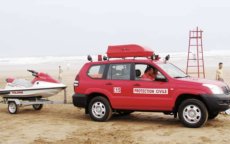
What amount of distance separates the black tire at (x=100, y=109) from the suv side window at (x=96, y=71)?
574 millimetres

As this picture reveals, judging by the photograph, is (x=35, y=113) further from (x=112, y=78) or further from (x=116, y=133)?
(x=116, y=133)

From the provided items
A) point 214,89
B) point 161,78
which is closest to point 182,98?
point 161,78

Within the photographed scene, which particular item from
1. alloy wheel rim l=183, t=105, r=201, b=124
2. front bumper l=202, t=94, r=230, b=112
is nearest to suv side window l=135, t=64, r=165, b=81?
alloy wheel rim l=183, t=105, r=201, b=124

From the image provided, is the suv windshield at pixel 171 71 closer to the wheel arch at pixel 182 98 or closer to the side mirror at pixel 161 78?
the side mirror at pixel 161 78

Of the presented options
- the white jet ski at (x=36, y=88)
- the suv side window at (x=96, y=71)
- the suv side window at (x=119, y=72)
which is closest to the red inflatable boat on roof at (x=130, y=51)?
the suv side window at (x=119, y=72)

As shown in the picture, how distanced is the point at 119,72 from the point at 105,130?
6.08 ft

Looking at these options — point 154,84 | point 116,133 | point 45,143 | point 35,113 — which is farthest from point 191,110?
point 35,113

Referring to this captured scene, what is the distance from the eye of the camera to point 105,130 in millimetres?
9828

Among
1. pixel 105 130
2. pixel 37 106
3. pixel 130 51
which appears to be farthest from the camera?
pixel 37 106

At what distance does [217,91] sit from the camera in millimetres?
9859

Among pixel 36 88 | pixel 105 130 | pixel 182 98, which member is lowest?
pixel 105 130

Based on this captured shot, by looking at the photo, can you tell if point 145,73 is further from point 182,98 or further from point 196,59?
Answer: point 196,59

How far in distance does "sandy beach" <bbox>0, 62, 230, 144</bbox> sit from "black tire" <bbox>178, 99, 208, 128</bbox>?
7.0 inches

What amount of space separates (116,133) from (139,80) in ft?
5.93
